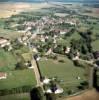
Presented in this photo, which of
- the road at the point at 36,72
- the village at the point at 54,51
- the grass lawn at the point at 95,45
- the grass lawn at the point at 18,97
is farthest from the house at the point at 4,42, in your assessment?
the grass lawn at the point at 95,45

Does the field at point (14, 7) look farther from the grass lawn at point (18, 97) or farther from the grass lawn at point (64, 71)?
the grass lawn at point (18, 97)

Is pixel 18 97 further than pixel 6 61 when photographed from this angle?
No

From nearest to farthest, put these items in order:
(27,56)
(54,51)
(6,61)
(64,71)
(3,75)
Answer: (3,75)
(64,71)
(6,61)
(27,56)
(54,51)

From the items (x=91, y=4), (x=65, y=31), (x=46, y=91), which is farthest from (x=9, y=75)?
(x=91, y=4)

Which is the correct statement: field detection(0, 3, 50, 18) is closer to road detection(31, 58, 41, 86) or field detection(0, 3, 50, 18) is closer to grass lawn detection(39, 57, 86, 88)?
road detection(31, 58, 41, 86)

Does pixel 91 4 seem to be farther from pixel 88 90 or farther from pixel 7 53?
pixel 88 90

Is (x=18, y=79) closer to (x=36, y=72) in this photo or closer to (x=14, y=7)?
(x=36, y=72)

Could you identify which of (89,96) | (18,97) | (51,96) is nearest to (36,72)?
(18,97)
